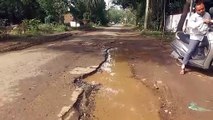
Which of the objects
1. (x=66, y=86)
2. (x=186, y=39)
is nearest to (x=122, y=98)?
(x=66, y=86)

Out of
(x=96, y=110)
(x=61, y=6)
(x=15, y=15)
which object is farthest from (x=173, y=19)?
(x=96, y=110)

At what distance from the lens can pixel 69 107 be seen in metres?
5.54

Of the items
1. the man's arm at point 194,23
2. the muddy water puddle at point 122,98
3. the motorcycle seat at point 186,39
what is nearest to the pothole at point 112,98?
the muddy water puddle at point 122,98

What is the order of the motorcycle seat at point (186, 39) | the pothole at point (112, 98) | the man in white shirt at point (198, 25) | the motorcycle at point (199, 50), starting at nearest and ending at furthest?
1. the pothole at point (112, 98)
2. the motorcycle at point (199, 50)
3. the man in white shirt at point (198, 25)
4. the motorcycle seat at point (186, 39)

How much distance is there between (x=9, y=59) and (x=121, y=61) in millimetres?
3334

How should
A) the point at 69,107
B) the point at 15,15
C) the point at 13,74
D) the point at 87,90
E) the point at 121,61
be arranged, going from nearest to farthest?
1. the point at 69,107
2. the point at 87,90
3. the point at 13,74
4. the point at 121,61
5. the point at 15,15

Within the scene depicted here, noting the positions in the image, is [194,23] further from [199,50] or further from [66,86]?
[66,86]

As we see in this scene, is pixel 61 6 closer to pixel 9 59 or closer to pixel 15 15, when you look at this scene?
pixel 15 15

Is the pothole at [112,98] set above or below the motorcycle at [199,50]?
below

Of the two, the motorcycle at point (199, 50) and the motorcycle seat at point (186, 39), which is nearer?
the motorcycle at point (199, 50)

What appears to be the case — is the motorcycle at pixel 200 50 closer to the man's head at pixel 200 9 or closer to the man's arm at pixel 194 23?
the man's arm at pixel 194 23

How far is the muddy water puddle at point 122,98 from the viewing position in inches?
212

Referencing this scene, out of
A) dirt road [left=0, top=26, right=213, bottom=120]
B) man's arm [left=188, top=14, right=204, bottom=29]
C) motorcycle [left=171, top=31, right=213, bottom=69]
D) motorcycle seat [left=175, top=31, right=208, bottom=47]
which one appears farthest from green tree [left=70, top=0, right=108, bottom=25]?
man's arm [left=188, top=14, right=204, bottom=29]

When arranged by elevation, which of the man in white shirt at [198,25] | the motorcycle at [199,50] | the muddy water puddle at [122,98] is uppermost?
the man in white shirt at [198,25]
